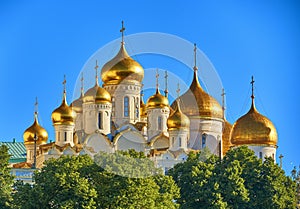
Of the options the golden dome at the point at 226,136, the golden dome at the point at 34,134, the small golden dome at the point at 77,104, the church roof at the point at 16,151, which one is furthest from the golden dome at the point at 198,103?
the church roof at the point at 16,151

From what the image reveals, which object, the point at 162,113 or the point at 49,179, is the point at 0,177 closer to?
the point at 49,179

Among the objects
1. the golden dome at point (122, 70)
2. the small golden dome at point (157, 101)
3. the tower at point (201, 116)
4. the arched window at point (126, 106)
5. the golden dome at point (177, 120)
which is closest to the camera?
the golden dome at point (177, 120)

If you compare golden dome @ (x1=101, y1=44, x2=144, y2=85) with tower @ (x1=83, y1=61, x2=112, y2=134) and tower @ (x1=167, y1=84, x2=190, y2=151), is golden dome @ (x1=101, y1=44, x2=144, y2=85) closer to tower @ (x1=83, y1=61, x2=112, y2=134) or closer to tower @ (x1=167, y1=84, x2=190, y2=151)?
tower @ (x1=83, y1=61, x2=112, y2=134)

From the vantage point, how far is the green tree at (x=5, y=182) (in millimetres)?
44000

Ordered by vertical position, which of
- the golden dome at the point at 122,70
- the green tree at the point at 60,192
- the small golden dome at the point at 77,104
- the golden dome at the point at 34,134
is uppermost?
the golden dome at the point at 122,70

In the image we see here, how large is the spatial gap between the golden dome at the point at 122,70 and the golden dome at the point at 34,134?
17.9 feet

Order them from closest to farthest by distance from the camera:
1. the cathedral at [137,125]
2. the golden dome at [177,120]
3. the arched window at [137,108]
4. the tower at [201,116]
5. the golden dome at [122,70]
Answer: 1. the golden dome at [177,120]
2. the cathedral at [137,125]
3. the golden dome at [122,70]
4. the arched window at [137,108]
5. the tower at [201,116]

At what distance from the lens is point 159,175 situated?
152ft

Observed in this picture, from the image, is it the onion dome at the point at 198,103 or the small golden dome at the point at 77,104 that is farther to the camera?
the small golden dome at the point at 77,104

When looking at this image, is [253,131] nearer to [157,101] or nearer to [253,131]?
[253,131]

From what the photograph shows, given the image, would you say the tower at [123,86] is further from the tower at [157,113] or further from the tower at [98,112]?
the tower at [98,112]

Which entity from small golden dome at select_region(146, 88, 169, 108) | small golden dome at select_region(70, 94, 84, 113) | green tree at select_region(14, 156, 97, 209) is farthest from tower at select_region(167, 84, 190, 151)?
green tree at select_region(14, 156, 97, 209)

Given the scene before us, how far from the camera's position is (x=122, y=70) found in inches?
2514

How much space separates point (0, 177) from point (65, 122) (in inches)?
636
